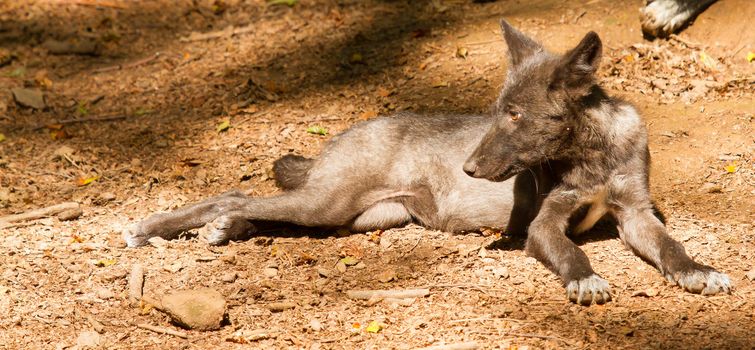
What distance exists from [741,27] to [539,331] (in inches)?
192

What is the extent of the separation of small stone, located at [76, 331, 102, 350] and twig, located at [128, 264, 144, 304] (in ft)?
1.52

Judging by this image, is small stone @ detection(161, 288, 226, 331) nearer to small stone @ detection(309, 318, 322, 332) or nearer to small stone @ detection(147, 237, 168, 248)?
small stone @ detection(309, 318, 322, 332)

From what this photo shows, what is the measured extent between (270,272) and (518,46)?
2.53 m

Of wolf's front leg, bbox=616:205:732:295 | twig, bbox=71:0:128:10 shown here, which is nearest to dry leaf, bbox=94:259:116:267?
wolf's front leg, bbox=616:205:732:295

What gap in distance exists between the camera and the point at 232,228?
22.1 ft

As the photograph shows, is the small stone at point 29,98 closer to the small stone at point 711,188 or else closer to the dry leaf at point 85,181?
the dry leaf at point 85,181

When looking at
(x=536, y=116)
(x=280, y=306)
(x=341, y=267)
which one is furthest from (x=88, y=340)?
(x=536, y=116)

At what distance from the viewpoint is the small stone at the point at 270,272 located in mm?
6195

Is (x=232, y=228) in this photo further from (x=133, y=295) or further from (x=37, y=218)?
(x=37, y=218)

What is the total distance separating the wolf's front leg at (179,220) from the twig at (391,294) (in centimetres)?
158

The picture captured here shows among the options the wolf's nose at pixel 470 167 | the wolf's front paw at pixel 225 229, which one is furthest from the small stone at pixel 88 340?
the wolf's nose at pixel 470 167

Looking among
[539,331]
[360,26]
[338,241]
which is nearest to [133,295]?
[338,241]

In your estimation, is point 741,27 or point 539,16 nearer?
point 741,27

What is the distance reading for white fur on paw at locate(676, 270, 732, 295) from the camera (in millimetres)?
5379
